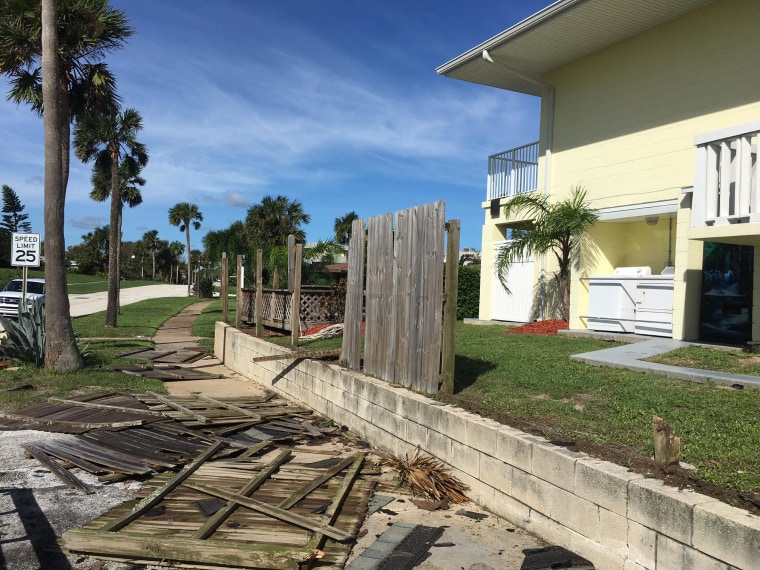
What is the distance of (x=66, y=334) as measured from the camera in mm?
11398

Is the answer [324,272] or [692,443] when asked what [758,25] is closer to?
[692,443]

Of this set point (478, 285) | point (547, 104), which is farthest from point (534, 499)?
point (478, 285)

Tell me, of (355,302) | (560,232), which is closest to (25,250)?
(355,302)

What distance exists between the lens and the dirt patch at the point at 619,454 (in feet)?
11.8

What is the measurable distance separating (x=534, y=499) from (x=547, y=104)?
499 inches

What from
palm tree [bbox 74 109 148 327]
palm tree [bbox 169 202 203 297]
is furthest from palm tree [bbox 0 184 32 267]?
palm tree [bbox 74 109 148 327]

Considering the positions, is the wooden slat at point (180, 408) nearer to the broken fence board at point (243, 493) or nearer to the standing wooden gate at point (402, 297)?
the broken fence board at point (243, 493)

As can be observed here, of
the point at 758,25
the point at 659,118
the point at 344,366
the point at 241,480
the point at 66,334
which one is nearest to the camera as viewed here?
the point at 241,480

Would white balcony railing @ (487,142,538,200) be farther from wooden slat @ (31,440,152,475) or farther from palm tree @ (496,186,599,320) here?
wooden slat @ (31,440,152,475)

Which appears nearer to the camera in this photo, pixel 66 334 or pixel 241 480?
pixel 241 480

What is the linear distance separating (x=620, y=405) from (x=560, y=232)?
8.01 metres

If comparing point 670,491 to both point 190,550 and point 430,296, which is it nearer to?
point 190,550

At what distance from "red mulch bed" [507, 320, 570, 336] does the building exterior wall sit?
301 millimetres

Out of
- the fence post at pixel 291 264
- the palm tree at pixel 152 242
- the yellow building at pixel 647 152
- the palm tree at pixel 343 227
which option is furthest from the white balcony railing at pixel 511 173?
the palm tree at pixel 152 242
